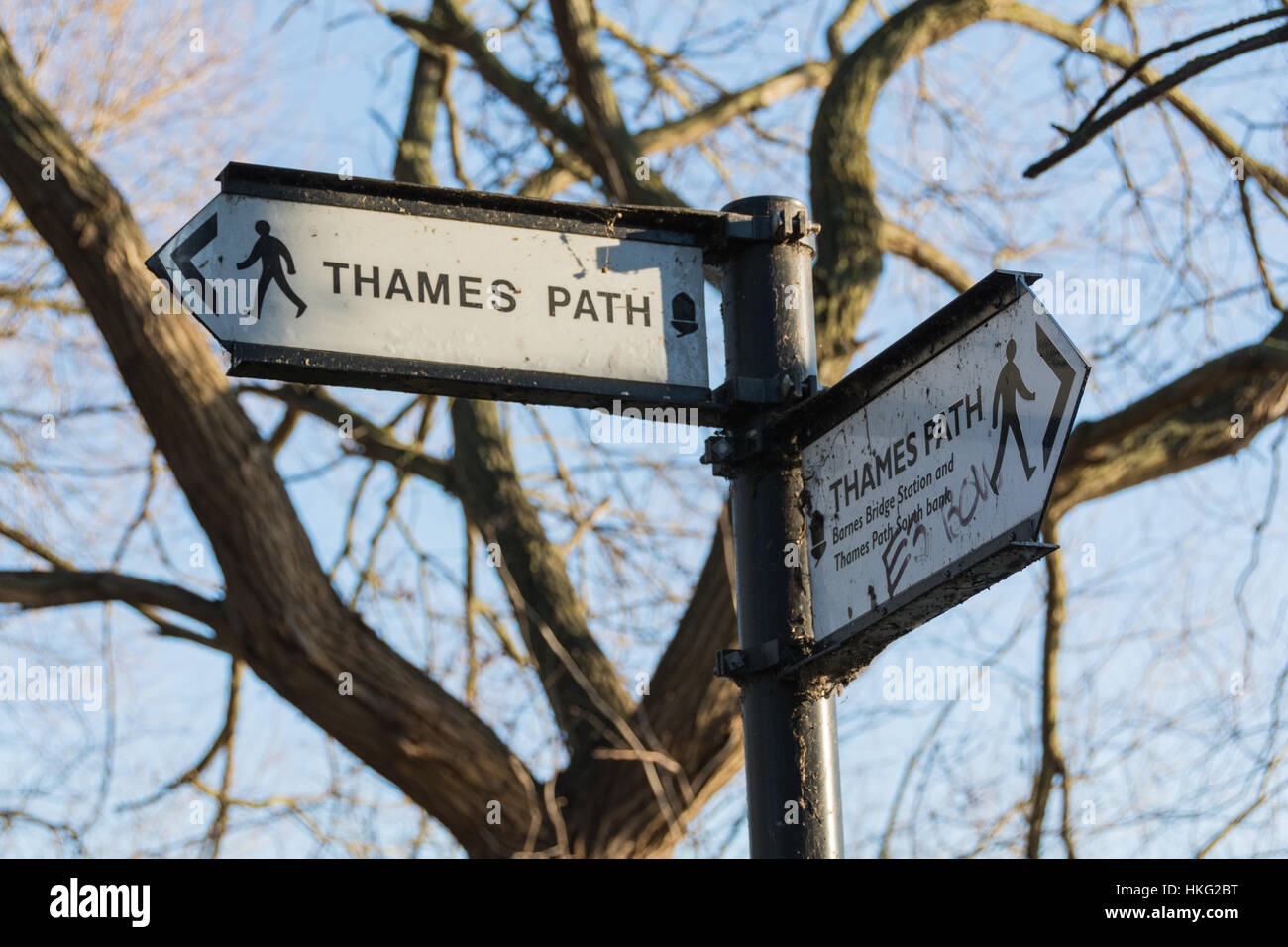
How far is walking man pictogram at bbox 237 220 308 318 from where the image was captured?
2.45m

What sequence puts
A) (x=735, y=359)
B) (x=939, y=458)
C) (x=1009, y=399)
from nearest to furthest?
(x=1009, y=399), (x=939, y=458), (x=735, y=359)

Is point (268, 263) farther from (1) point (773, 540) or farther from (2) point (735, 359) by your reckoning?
(1) point (773, 540)

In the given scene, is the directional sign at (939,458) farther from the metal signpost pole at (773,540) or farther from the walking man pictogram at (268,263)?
the walking man pictogram at (268,263)

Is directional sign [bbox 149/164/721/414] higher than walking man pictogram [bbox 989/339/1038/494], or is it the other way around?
directional sign [bbox 149/164/721/414]

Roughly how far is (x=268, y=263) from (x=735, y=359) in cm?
74

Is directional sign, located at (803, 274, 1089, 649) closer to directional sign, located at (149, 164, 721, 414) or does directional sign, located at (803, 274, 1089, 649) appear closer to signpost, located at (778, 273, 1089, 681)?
signpost, located at (778, 273, 1089, 681)

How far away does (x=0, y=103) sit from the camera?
5359 millimetres

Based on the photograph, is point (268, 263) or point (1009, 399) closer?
point (1009, 399)

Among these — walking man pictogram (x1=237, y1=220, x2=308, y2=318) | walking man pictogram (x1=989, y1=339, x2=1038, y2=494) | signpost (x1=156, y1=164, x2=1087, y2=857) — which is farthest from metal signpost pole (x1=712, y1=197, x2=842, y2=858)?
walking man pictogram (x1=237, y1=220, x2=308, y2=318)

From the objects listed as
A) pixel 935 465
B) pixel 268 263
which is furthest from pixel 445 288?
pixel 935 465

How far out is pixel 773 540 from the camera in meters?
2.57

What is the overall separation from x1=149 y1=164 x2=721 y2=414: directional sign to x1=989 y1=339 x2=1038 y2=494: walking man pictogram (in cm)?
57
